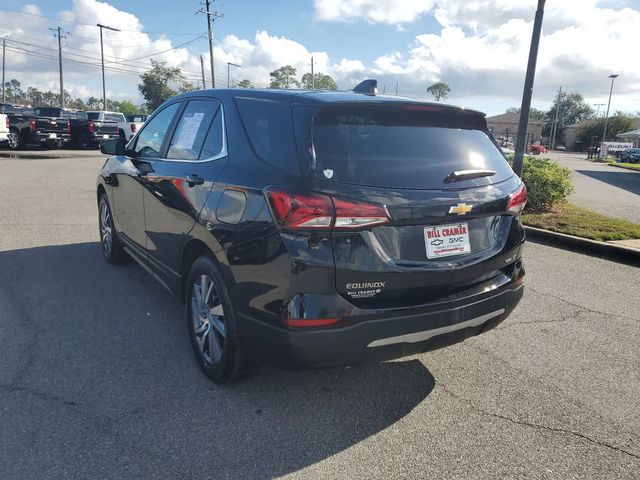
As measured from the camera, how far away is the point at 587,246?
23.1 ft

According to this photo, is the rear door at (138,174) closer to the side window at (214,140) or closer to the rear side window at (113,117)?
the side window at (214,140)

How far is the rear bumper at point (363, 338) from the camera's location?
2.56 meters

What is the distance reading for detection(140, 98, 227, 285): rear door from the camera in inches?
129

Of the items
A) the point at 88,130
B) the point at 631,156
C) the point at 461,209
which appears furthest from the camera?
the point at 631,156

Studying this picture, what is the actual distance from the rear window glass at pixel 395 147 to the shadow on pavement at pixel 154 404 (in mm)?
1363

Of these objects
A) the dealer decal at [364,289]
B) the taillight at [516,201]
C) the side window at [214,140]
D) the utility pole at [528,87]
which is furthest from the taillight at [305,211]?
the utility pole at [528,87]

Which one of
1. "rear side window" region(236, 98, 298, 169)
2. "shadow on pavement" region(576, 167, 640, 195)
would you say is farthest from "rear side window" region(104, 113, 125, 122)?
"rear side window" region(236, 98, 298, 169)

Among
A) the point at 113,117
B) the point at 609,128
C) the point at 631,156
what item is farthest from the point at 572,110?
the point at 113,117

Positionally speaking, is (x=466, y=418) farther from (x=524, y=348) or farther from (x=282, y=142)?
(x=282, y=142)

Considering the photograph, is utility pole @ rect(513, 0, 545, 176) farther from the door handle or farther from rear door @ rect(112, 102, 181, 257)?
the door handle

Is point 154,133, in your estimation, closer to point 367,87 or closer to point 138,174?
point 138,174

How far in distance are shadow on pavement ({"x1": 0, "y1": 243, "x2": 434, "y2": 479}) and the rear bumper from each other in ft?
1.37

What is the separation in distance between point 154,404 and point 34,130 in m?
22.9

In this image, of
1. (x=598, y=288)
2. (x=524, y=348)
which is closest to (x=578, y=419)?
(x=524, y=348)
